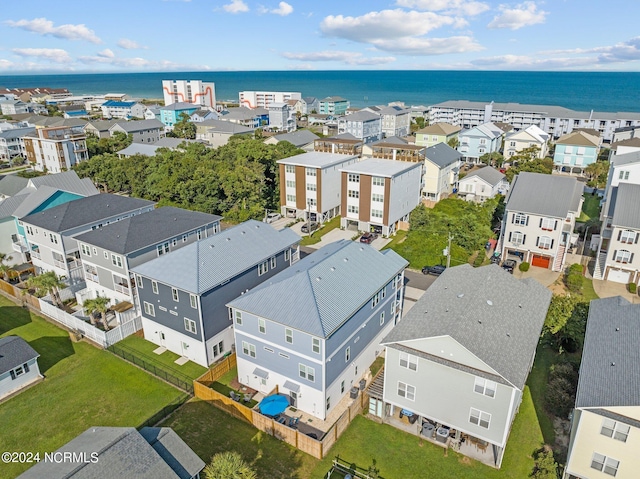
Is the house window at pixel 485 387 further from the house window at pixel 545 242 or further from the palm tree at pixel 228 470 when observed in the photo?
the house window at pixel 545 242

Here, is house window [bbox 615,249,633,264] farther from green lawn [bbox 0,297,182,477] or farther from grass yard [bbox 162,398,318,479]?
green lawn [bbox 0,297,182,477]

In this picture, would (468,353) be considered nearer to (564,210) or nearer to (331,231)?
(564,210)

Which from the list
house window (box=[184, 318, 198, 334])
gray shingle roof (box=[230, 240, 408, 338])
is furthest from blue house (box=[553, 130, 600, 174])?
house window (box=[184, 318, 198, 334])

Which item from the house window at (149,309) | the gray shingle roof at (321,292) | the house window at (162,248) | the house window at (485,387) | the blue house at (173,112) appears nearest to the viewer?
the house window at (485,387)

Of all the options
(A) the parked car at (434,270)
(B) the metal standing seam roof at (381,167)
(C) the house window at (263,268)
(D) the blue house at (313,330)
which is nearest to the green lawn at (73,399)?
(D) the blue house at (313,330)

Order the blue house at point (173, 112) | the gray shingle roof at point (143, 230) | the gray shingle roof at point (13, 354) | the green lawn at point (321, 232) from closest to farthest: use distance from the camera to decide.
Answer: the gray shingle roof at point (13, 354), the gray shingle roof at point (143, 230), the green lawn at point (321, 232), the blue house at point (173, 112)

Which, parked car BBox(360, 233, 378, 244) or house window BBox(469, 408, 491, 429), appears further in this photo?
parked car BBox(360, 233, 378, 244)

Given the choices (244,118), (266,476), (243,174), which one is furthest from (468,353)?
(244,118)
